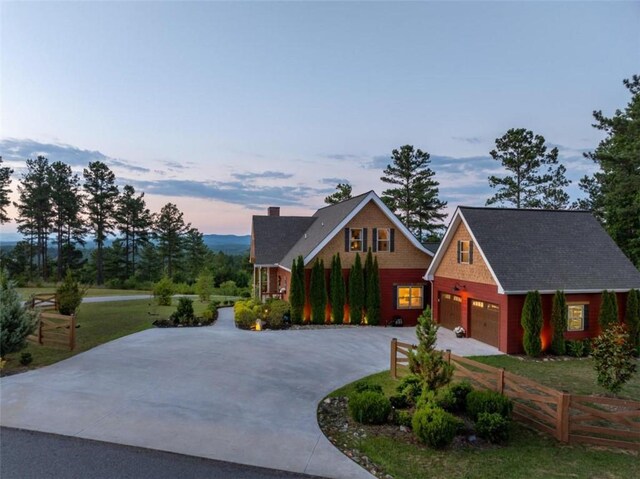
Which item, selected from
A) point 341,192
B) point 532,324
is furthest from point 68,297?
point 341,192

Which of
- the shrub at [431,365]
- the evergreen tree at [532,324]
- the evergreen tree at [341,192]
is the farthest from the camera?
the evergreen tree at [341,192]

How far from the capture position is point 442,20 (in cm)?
1633

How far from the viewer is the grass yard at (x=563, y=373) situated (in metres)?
11.1

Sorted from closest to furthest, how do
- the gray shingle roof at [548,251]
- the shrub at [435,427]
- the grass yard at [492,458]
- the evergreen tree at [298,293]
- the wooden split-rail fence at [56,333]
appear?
the grass yard at [492,458]
the shrub at [435,427]
the wooden split-rail fence at [56,333]
the gray shingle roof at [548,251]
the evergreen tree at [298,293]

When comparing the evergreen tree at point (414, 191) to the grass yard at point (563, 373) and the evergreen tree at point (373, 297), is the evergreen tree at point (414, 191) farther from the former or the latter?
the grass yard at point (563, 373)

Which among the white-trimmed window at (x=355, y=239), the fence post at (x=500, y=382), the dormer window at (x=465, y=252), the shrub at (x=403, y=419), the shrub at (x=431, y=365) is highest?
the white-trimmed window at (x=355, y=239)

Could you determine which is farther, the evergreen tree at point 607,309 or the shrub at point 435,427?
the evergreen tree at point 607,309

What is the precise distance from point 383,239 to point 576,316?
10078 mm

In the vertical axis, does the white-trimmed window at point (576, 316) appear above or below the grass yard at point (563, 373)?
above

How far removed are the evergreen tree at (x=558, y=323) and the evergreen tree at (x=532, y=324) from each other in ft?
2.55

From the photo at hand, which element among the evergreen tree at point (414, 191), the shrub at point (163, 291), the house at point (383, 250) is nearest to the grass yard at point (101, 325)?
the shrub at point (163, 291)

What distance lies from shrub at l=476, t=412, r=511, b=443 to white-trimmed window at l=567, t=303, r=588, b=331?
11006mm

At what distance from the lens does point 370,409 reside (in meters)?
8.12

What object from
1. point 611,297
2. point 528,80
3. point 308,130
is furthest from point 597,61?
point 308,130
